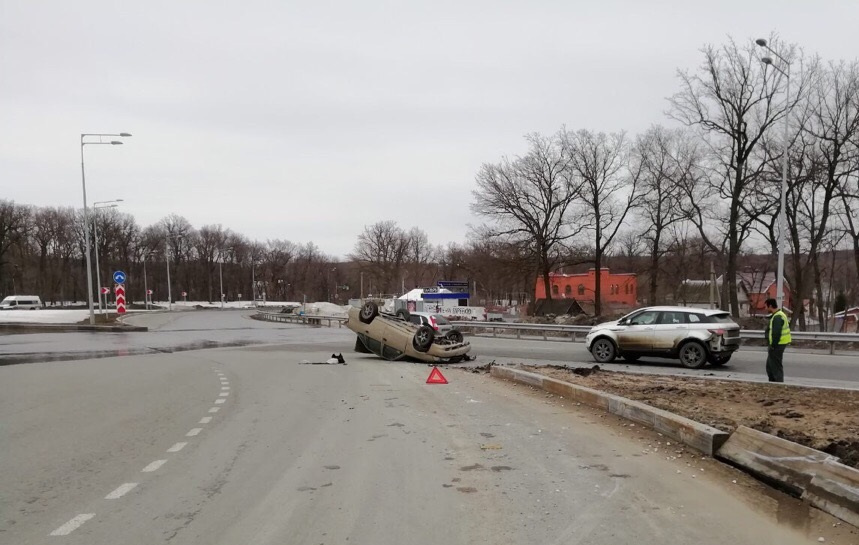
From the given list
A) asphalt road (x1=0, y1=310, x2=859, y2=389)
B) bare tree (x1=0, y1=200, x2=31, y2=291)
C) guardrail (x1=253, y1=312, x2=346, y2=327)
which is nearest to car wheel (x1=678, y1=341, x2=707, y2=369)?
asphalt road (x1=0, y1=310, x2=859, y2=389)

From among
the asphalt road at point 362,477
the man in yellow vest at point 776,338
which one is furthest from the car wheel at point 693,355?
the asphalt road at point 362,477

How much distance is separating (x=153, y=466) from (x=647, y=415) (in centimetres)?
611

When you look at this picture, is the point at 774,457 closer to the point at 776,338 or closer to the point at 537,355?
the point at 776,338

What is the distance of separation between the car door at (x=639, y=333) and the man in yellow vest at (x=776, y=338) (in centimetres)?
518

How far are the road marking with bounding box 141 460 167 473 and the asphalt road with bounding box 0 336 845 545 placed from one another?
Result: 4cm

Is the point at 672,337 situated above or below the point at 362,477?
above

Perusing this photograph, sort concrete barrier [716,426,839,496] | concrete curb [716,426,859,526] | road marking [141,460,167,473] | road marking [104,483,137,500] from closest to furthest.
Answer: concrete curb [716,426,859,526] < concrete barrier [716,426,839,496] < road marking [104,483,137,500] < road marking [141,460,167,473]

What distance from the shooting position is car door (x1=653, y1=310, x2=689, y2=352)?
16.7 meters

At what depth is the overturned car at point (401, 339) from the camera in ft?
62.2

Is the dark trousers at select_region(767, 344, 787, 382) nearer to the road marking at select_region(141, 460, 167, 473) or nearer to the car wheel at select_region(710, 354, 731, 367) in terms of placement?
the car wheel at select_region(710, 354, 731, 367)

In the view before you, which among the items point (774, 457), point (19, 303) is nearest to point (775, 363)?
point (774, 457)

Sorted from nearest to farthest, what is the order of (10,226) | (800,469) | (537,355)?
(800,469) < (537,355) < (10,226)

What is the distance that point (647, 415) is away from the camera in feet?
27.1

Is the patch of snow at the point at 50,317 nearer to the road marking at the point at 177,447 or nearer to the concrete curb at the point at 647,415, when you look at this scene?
the road marking at the point at 177,447
